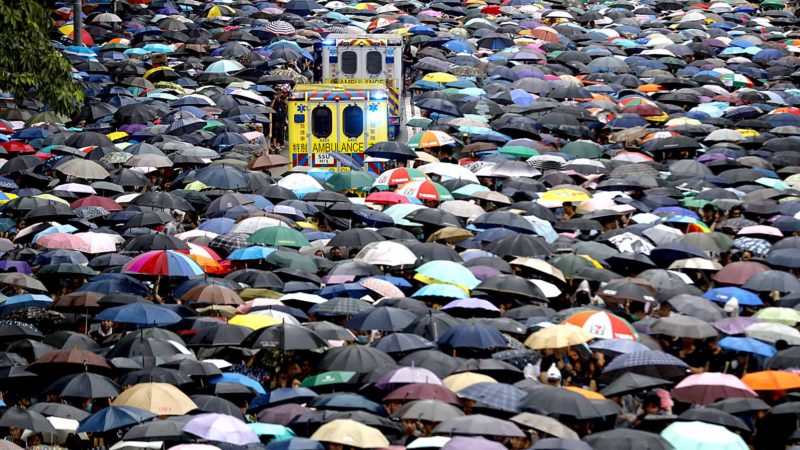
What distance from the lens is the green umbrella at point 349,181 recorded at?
3088 cm

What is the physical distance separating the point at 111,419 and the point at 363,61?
2251 centimetres

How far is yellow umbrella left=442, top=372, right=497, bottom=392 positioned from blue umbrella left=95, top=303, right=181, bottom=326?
4.22 metres

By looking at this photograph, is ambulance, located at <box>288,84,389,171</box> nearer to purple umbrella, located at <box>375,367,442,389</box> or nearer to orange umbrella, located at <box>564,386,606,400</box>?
purple umbrella, located at <box>375,367,442,389</box>

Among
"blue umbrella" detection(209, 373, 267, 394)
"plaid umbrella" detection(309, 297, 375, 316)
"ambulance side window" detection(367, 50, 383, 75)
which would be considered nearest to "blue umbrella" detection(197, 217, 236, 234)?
"plaid umbrella" detection(309, 297, 375, 316)

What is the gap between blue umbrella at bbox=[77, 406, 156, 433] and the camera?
1684 centimetres

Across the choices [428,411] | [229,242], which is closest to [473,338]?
[428,411]

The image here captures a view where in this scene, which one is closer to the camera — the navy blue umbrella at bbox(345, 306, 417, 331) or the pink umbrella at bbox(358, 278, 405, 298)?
the navy blue umbrella at bbox(345, 306, 417, 331)

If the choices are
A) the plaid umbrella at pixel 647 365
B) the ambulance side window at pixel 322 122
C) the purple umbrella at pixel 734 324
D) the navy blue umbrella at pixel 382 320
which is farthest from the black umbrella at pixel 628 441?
the ambulance side window at pixel 322 122

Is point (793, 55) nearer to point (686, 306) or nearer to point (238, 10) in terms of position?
point (238, 10)

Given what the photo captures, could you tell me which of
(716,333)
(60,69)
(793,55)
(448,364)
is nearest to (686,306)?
(716,333)

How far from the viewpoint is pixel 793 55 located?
4953cm

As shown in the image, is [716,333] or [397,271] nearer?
[716,333]

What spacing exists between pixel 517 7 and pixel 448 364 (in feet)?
127

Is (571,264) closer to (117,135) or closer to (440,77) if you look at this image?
(117,135)
